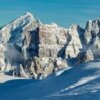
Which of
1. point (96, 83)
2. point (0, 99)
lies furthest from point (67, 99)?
point (0, 99)

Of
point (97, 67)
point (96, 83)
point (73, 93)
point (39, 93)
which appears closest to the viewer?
point (73, 93)

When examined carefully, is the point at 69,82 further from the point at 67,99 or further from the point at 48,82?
the point at 67,99

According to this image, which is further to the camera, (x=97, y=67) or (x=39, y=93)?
(x=97, y=67)

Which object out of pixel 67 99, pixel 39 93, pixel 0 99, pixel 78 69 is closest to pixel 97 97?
pixel 67 99

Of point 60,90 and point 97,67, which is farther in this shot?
point 97,67

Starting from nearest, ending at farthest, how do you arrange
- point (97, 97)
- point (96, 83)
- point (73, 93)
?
Answer: point (97, 97), point (73, 93), point (96, 83)

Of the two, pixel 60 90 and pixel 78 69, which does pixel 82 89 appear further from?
pixel 78 69
